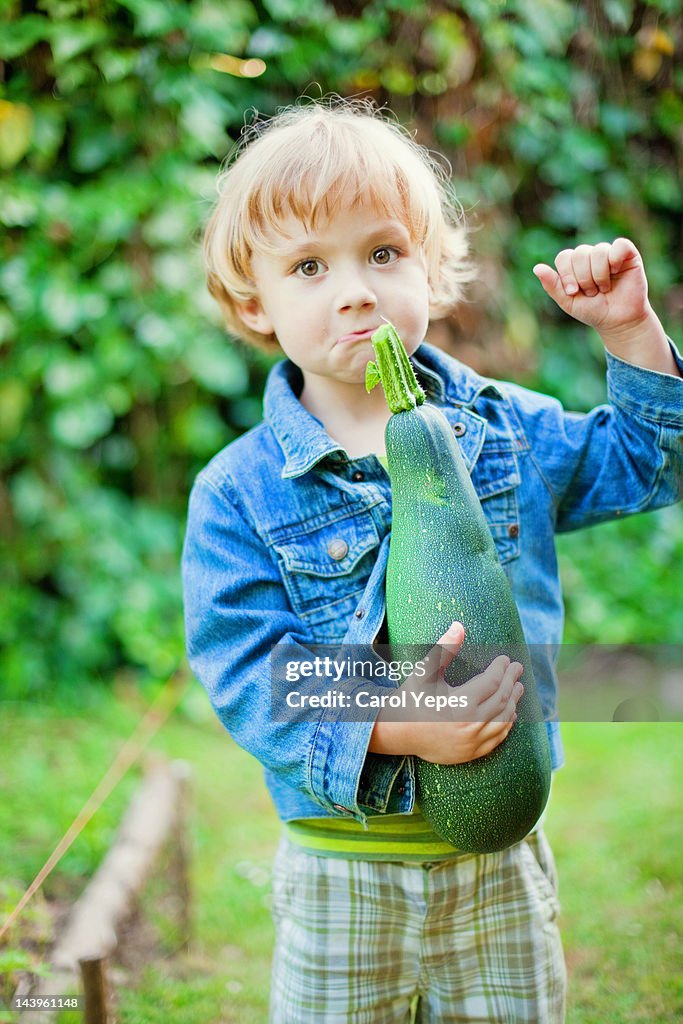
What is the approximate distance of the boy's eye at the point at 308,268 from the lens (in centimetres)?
151

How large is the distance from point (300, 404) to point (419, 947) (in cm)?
89

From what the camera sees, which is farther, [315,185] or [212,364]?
[212,364]

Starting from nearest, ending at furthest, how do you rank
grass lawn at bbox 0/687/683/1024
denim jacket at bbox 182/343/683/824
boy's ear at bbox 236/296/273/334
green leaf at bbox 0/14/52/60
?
denim jacket at bbox 182/343/683/824
boy's ear at bbox 236/296/273/334
grass lawn at bbox 0/687/683/1024
green leaf at bbox 0/14/52/60

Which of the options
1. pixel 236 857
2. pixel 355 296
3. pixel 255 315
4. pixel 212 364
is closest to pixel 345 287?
pixel 355 296

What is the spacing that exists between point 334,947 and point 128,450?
8.45 feet

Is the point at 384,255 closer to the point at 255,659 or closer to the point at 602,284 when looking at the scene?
the point at 602,284

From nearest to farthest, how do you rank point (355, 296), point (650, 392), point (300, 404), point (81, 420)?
point (355, 296) → point (650, 392) → point (300, 404) → point (81, 420)

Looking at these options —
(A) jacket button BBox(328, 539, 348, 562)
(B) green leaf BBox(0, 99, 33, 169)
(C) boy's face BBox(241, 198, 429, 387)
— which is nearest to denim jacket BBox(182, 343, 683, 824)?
(A) jacket button BBox(328, 539, 348, 562)

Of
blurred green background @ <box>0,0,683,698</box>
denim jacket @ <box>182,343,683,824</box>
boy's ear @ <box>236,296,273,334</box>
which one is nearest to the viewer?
denim jacket @ <box>182,343,683,824</box>

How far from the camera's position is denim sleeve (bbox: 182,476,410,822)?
4.60ft

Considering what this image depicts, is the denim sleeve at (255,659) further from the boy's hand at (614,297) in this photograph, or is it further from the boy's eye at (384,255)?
the boy's hand at (614,297)

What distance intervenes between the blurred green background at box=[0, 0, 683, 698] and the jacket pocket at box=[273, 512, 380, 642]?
1.68m

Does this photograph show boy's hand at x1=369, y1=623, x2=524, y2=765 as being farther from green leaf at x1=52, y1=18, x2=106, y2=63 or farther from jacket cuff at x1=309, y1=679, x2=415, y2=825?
green leaf at x1=52, y1=18, x2=106, y2=63

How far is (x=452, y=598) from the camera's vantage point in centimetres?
137
